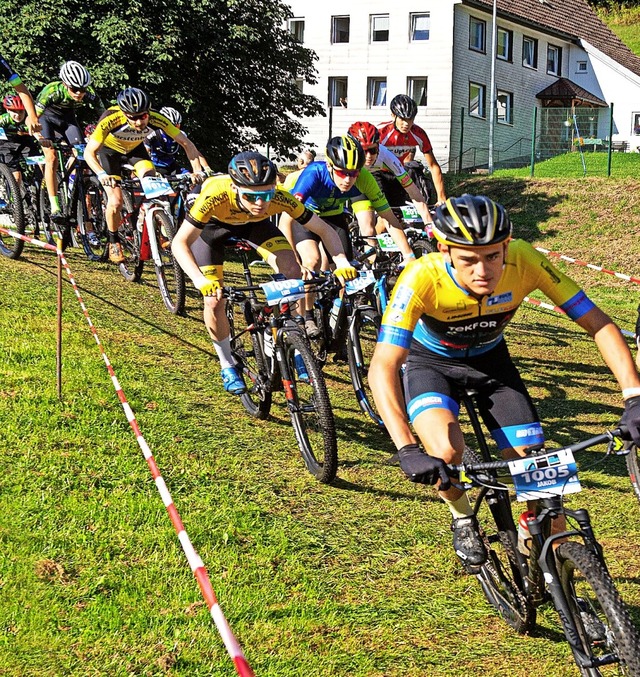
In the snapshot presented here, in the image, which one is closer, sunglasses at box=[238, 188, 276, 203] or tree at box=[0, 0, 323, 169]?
sunglasses at box=[238, 188, 276, 203]

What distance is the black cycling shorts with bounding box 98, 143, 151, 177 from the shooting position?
11406 millimetres

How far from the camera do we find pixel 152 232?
10.8 meters

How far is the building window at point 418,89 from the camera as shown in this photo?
45.0 metres

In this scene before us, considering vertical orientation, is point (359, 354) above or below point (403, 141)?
below

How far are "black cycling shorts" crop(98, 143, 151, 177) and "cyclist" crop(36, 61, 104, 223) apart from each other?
3.77ft

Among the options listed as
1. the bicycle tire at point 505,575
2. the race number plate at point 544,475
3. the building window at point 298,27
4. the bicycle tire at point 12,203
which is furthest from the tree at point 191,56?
the building window at point 298,27

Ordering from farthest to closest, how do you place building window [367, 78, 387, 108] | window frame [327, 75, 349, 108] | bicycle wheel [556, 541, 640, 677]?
window frame [327, 75, 349, 108]
building window [367, 78, 387, 108]
bicycle wheel [556, 541, 640, 677]

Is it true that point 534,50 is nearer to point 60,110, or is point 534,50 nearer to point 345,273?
point 60,110

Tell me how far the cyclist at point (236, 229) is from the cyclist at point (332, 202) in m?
0.72

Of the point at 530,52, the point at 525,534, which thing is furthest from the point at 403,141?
the point at 530,52

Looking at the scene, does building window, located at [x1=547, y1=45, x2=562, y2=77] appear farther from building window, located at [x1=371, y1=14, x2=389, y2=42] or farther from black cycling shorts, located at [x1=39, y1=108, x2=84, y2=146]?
black cycling shorts, located at [x1=39, y1=108, x2=84, y2=146]

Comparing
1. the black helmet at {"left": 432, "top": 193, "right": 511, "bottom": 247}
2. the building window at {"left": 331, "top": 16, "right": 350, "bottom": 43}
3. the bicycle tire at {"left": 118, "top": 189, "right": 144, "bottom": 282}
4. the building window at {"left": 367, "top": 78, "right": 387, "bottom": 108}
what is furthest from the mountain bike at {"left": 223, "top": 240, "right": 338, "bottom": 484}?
the building window at {"left": 331, "top": 16, "right": 350, "bottom": 43}

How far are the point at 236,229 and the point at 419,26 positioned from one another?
40014 mm

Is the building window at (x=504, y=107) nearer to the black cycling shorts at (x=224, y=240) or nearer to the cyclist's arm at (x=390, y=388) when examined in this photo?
the black cycling shorts at (x=224, y=240)
